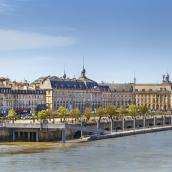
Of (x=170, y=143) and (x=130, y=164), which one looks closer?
(x=130, y=164)

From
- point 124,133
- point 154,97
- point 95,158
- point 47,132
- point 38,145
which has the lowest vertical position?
point 95,158

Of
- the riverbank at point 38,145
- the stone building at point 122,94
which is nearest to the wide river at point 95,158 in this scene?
the riverbank at point 38,145

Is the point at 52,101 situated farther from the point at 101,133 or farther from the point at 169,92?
the point at 101,133

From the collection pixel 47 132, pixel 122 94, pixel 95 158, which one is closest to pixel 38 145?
pixel 47 132

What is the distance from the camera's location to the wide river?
47.2 meters

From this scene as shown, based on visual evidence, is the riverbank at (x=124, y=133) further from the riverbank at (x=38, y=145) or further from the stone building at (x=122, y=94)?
the stone building at (x=122, y=94)

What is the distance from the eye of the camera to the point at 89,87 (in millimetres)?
136125

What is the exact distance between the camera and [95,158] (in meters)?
52.9

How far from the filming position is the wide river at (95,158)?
155 ft

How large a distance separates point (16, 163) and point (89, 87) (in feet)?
284

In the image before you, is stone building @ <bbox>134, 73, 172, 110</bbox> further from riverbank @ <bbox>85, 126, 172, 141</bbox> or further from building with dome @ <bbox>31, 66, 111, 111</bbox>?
riverbank @ <bbox>85, 126, 172, 141</bbox>

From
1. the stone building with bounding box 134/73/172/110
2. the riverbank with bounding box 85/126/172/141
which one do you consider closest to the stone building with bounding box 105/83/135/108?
the stone building with bounding box 134/73/172/110

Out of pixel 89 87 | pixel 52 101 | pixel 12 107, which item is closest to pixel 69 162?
pixel 12 107

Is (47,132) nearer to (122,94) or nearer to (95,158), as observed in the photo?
(95,158)
